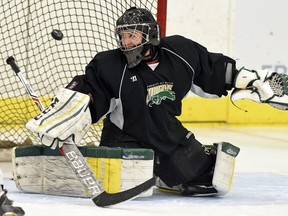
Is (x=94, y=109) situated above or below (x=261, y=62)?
above

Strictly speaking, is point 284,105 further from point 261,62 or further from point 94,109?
point 261,62

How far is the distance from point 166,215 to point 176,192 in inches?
26.6

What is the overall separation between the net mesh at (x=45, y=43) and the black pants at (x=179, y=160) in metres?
1.42

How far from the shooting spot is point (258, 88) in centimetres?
354

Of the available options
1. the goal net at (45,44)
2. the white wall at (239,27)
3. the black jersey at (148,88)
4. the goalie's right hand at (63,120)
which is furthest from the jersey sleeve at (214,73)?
the white wall at (239,27)

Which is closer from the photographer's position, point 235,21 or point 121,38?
point 121,38

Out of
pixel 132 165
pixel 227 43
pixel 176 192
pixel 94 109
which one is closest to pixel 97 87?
pixel 94 109

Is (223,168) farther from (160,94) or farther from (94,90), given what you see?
(94,90)

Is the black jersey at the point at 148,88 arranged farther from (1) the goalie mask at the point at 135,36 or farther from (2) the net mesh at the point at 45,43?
(2) the net mesh at the point at 45,43

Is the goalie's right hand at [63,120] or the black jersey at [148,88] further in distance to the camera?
the black jersey at [148,88]

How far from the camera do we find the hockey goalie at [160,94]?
3408 mm

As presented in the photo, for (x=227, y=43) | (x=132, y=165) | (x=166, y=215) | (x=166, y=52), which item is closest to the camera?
(x=166, y=215)

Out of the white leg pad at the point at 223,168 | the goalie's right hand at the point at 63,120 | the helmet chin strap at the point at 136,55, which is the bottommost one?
the white leg pad at the point at 223,168

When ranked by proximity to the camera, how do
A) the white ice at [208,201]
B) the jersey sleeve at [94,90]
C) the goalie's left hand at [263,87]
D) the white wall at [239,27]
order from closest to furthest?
the white ice at [208,201] < the jersey sleeve at [94,90] < the goalie's left hand at [263,87] < the white wall at [239,27]
